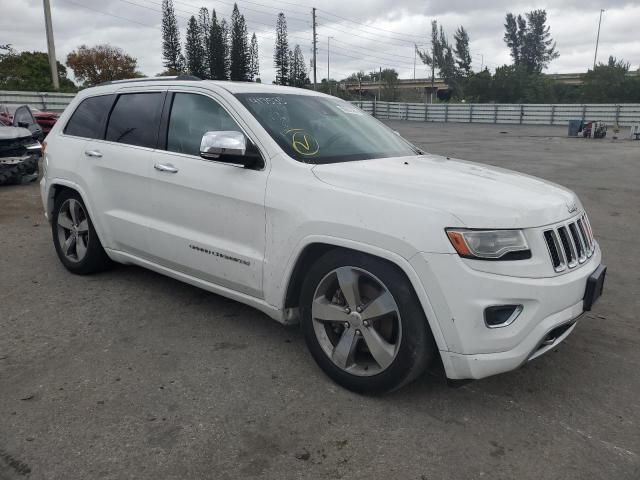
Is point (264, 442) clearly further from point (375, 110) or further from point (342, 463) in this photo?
point (375, 110)

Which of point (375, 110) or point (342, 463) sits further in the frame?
point (375, 110)

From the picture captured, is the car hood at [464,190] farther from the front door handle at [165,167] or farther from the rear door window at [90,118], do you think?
the rear door window at [90,118]

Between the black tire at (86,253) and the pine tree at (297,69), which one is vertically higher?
the pine tree at (297,69)

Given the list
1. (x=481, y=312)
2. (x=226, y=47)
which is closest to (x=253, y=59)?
(x=226, y=47)

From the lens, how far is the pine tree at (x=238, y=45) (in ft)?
265

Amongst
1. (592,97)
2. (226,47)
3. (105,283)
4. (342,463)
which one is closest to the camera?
(342,463)

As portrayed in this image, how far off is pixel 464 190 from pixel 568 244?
2.04 ft

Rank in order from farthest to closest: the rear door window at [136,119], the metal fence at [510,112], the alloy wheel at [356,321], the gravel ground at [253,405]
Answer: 1. the metal fence at [510,112]
2. the rear door window at [136,119]
3. the alloy wheel at [356,321]
4. the gravel ground at [253,405]

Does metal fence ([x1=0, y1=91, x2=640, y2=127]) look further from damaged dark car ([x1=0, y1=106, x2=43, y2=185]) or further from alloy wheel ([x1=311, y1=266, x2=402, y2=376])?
alloy wheel ([x1=311, y1=266, x2=402, y2=376])

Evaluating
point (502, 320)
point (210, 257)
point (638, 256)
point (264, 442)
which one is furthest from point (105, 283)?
point (638, 256)

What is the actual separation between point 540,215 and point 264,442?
69.0 inches

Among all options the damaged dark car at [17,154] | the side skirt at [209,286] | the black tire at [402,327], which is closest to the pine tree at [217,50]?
the damaged dark car at [17,154]

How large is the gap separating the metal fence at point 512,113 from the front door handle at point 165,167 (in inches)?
1421

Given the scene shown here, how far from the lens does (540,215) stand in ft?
9.16
